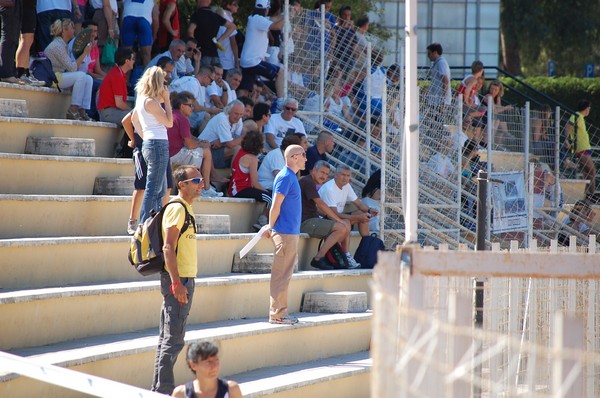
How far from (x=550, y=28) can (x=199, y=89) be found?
19052mm

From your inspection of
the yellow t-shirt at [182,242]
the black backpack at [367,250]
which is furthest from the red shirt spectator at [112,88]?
the yellow t-shirt at [182,242]

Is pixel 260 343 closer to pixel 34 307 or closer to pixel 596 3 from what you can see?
pixel 34 307

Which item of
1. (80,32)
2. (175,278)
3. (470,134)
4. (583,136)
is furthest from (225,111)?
(583,136)

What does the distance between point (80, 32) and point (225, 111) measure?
177cm

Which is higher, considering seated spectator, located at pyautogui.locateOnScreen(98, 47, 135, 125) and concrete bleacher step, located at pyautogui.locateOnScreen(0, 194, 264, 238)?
seated spectator, located at pyautogui.locateOnScreen(98, 47, 135, 125)

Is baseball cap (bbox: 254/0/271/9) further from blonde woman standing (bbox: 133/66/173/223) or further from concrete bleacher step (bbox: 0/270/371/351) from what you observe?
blonde woman standing (bbox: 133/66/173/223)

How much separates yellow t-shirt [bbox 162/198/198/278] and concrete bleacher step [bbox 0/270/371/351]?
104 cm

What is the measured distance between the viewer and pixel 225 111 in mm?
11453

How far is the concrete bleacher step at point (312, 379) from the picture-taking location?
7484 millimetres

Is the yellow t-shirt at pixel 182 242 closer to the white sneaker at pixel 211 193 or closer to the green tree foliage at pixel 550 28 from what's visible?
the white sneaker at pixel 211 193

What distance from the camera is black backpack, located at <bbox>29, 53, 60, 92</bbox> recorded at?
34.0 feet

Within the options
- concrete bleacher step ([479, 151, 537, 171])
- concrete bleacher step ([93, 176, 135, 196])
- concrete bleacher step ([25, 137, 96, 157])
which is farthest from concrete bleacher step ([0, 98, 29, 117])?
concrete bleacher step ([479, 151, 537, 171])

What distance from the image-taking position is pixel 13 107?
963 centimetres

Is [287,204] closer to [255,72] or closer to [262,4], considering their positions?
[255,72]
